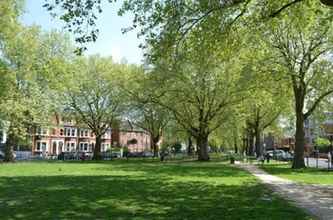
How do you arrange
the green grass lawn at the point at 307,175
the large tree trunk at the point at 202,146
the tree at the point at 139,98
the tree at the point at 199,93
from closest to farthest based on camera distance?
the green grass lawn at the point at 307,175 → the tree at the point at 199,93 → the tree at the point at 139,98 → the large tree trunk at the point at 202,146

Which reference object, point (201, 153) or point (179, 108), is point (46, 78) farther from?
point (201, 153)

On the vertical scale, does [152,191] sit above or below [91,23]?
below

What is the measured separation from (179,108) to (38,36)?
17.3m

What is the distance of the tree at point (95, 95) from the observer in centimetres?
6331

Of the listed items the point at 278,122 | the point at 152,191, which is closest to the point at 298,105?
the point at 152,191

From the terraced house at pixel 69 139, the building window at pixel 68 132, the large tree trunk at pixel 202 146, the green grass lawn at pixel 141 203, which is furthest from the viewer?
the building window at pixel 68 132

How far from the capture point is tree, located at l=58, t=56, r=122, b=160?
63312 millimetres

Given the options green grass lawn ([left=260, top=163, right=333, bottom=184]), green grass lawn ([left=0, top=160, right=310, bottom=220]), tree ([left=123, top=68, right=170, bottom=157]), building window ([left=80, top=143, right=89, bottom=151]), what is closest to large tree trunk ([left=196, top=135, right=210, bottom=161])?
tree ([left=123, top=68, right=170, bottom=157])

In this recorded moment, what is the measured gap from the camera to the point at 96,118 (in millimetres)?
66000

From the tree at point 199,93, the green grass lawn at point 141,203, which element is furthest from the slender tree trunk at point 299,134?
the green grass lawn at point 141,203

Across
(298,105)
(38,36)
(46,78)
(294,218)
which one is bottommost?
(294,218)

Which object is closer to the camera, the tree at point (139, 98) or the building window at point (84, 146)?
the tree at point (139, 98)

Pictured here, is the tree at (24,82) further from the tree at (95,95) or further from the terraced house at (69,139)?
the terraced house at (69,139)

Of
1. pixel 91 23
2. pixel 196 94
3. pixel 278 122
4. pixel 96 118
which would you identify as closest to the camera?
pixel 91 23
